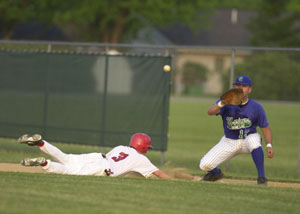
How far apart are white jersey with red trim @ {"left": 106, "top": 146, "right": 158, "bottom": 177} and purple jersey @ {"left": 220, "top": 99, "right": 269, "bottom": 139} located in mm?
1686

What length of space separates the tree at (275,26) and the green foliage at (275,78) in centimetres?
2521

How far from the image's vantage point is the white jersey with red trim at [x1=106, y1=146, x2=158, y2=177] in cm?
802

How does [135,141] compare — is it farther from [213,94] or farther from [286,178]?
[213,94]

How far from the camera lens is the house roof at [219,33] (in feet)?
181

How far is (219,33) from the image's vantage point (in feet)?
185

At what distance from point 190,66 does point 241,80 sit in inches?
1299

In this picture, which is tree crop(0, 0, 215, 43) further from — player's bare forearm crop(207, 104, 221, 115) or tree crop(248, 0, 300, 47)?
player's bare forearm crop(207, 104, 221, 115)

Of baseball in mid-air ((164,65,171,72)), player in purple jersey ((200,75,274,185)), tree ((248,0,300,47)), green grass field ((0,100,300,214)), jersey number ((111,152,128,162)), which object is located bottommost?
green grass field ((0,100,300,214))

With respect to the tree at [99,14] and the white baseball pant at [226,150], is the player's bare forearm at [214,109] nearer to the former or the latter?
the white baseball pant at [226,150]

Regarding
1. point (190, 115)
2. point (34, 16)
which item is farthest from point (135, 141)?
point (34, 16)

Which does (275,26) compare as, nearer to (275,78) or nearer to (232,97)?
(275,78)

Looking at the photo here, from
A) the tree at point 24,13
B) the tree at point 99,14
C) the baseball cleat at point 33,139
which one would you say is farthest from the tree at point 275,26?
the baseball cleat at point 33,139

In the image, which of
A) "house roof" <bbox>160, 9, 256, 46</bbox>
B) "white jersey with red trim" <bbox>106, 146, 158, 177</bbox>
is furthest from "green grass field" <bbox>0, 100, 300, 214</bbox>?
"house roof" <bbox>160, 9, 256, 46</bbox>

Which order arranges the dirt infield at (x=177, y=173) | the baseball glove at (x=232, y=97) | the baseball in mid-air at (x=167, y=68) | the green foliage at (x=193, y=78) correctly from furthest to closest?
the green foliage at (x=193, y=78) → the baseball in mid-air at (x=167, y=68) → the dirt infield at (x=177, y=173) → the baseball glove at (x=232, y=97)
